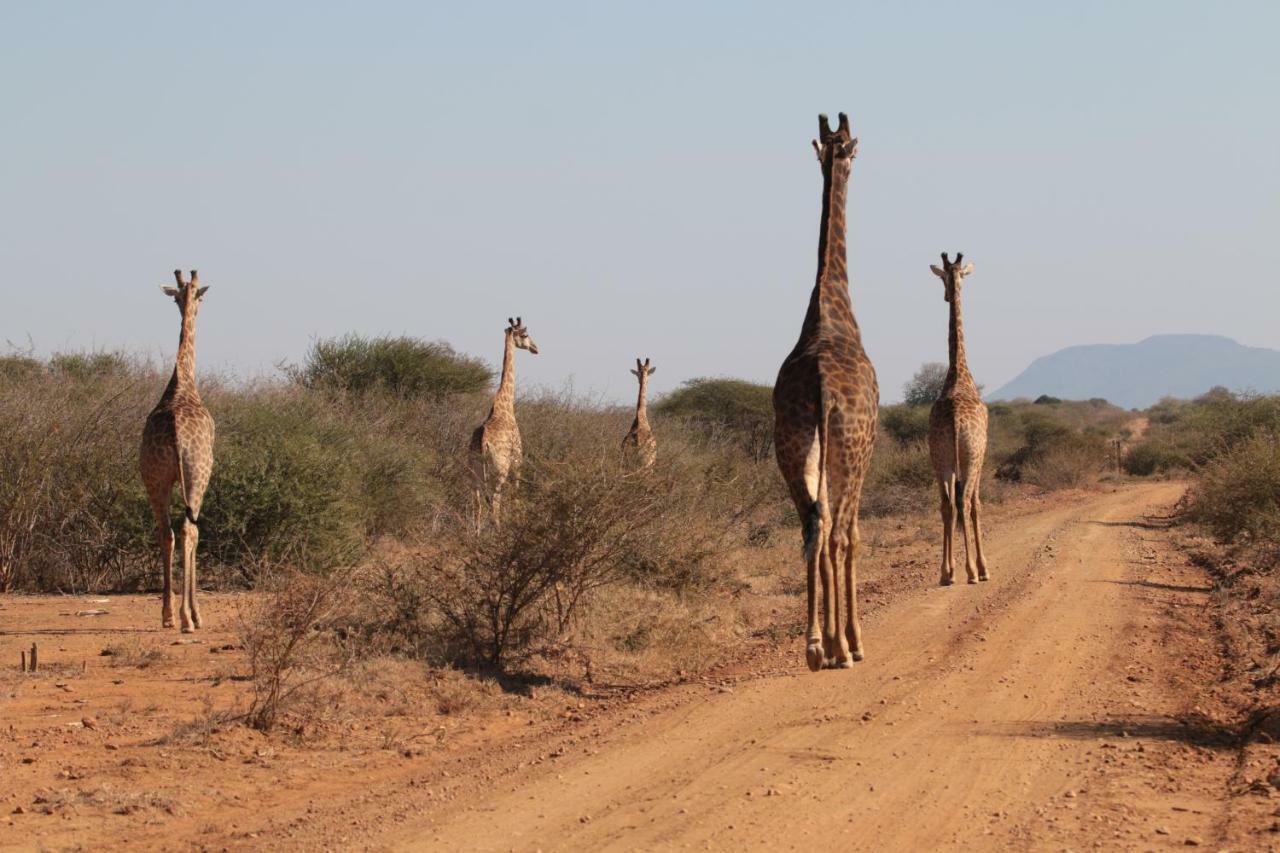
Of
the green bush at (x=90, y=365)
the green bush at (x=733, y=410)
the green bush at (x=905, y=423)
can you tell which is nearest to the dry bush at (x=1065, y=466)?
the green bush at (x=905, y=423)

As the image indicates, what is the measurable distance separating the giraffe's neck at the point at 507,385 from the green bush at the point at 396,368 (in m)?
9.39

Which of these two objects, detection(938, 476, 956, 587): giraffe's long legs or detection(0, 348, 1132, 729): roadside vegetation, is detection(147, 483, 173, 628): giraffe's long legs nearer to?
detection(0, 348, 1132, 729): roadside vegetation

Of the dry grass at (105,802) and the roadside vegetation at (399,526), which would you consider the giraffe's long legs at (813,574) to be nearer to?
the roadside vegetation at (399,526)

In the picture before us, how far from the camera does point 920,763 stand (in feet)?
21.1

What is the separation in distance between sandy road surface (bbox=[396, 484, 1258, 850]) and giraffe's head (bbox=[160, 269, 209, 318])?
23.8ft

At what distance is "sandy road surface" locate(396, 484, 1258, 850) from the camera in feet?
17.8

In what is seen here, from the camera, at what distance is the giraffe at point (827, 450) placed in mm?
8070

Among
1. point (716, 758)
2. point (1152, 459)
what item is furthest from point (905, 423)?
point (716, 758)

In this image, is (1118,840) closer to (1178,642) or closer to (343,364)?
(1178,642)

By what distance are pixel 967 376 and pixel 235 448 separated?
8314 mm

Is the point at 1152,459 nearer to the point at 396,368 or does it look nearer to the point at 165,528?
the point at 396,368

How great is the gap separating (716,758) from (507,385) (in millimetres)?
11412

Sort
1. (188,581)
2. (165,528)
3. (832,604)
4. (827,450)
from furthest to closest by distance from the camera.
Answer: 1. (165,528)
2. (188,581)
3. (832,604)
4. (827,450)

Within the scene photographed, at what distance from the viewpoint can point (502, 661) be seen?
9234 mm
